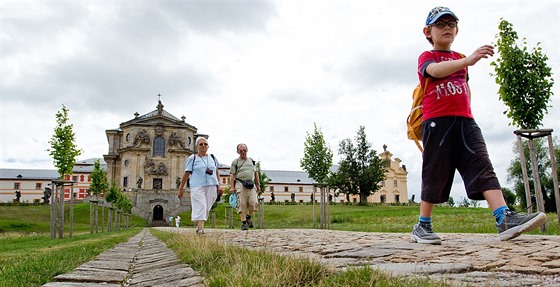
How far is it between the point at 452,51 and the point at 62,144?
87.2 ft

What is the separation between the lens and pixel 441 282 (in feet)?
6.66

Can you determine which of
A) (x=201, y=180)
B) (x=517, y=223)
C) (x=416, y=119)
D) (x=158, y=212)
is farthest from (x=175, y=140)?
(x=517, y=223)

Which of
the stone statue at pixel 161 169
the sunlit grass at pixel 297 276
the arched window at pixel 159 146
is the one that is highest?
the arched window at pixel 159 146

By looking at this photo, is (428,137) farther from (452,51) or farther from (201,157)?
(201,157)

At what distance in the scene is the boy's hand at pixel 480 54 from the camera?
4.13 m

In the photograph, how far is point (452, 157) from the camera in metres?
4.80

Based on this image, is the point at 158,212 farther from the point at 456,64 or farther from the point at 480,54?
the point at 480,54

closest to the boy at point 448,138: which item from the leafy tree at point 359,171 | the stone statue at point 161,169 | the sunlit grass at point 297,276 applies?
the sunlit grass at point 297,276

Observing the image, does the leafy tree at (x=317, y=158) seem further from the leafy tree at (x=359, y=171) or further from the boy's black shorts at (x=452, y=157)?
the boy's black shorts at (x=452, y=157)

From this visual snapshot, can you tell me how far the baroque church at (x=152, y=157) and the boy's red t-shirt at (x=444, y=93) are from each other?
61.0m

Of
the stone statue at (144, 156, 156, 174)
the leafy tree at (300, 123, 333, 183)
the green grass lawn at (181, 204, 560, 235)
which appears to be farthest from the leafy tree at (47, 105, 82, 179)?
the stone statue at (144, 156, 156, 174)

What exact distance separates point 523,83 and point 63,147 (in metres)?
25.3

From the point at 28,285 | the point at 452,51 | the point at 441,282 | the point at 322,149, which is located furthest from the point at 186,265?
the point at 322,149

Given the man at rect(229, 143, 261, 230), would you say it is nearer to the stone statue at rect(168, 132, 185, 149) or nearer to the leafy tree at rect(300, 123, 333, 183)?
the leafy tree at rect(300, 123, 333, 183)
